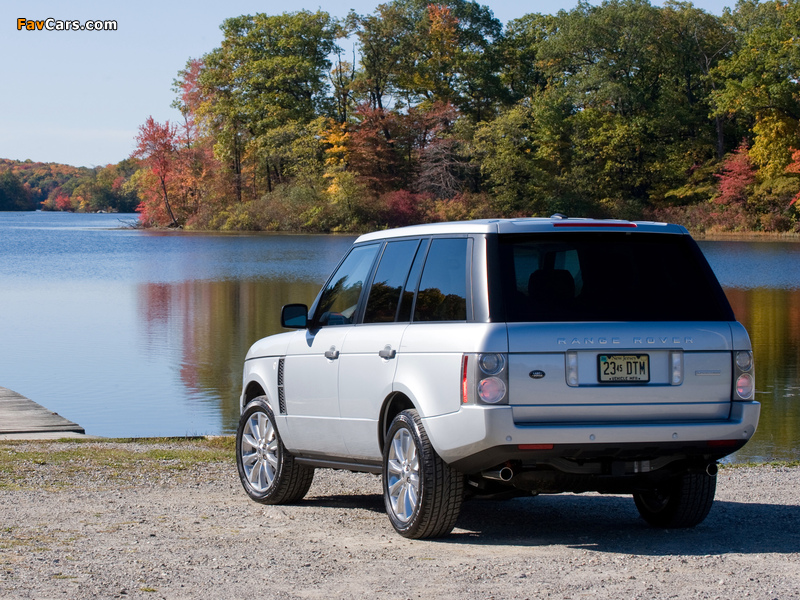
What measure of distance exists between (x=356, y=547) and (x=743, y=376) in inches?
97.4


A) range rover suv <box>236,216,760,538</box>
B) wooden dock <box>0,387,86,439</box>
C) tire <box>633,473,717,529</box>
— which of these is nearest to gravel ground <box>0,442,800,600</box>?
tire <box>633,473,717,529</box>

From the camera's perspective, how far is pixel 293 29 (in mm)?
94375

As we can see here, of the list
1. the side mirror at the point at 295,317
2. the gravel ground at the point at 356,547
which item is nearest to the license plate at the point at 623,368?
the gravel ground at the point at 356,547

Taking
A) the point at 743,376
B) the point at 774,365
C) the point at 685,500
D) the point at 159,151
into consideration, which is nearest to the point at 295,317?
the point at 685,500

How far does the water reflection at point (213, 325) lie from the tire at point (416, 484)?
28.2 ft

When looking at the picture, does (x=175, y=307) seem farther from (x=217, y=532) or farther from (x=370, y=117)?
(x=370, y=117)

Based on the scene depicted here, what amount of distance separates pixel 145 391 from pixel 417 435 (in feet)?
44.0

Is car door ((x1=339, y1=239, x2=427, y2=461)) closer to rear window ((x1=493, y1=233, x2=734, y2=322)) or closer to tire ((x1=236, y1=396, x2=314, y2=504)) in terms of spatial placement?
rear window ((x1=493, y1=233, x2=734, y2=322))

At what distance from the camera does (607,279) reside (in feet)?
21.6

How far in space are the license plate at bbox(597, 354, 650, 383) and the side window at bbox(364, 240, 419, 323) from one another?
1.45 m

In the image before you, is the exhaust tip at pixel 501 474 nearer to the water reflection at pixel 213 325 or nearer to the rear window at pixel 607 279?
the rear window at pixel 607 279

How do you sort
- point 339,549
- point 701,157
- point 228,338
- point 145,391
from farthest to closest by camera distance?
1. point 701,157
2. point 228,338
3. point 145,391
4. point 339,549

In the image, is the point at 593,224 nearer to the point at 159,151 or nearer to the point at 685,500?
the point at 685,500

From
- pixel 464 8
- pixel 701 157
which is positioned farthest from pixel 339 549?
pixel 464 8
